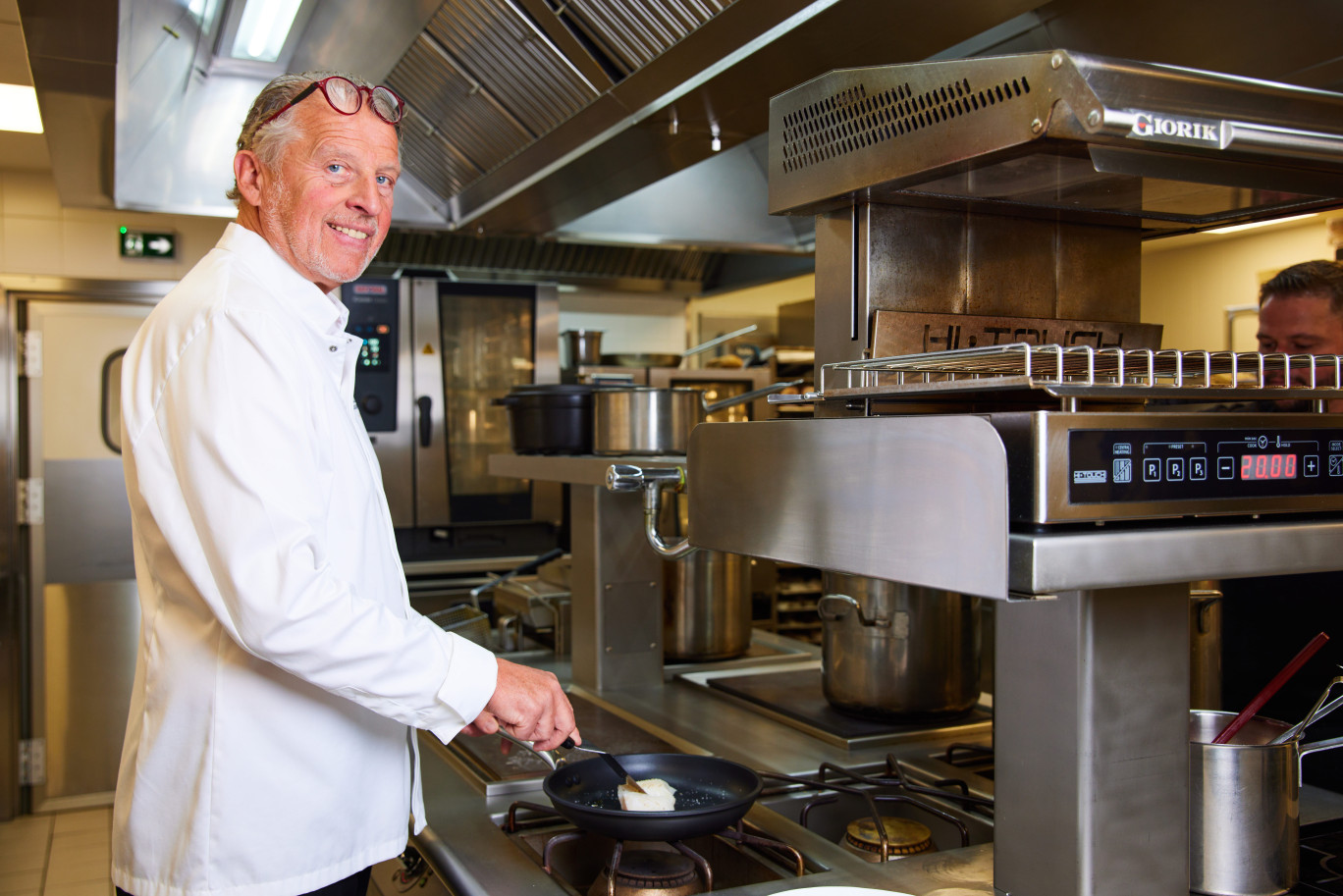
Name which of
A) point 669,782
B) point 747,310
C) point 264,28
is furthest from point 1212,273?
point 669,782

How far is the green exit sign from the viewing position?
14.7ft

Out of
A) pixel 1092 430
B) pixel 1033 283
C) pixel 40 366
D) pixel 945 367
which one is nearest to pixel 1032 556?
pixel 1092 430

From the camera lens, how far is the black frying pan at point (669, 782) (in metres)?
1.17

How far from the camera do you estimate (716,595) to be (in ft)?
7.63

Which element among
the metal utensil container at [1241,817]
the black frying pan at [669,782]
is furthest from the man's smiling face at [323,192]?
the metal utensil container at [1241,817]

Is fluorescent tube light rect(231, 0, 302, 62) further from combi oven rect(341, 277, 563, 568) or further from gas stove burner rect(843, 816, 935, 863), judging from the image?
gas stove burner rect(843, 816, 935, 863)

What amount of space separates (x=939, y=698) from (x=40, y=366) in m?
4.15

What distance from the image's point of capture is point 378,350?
459cm

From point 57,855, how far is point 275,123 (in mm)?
3890

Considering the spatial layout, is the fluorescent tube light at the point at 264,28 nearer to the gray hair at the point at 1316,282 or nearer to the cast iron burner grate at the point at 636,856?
the cast iron burner grate at the point at 636,856

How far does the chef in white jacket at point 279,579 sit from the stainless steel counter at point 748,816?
11 centimetres

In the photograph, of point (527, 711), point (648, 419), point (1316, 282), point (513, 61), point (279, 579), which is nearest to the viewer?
point (279, 579)

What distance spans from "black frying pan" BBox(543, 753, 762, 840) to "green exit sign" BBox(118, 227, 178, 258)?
392 centimetres

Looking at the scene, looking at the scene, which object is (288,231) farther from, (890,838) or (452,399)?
(452,399)
